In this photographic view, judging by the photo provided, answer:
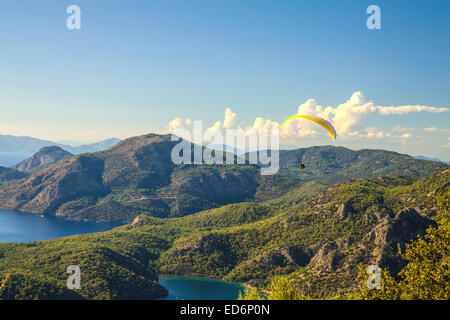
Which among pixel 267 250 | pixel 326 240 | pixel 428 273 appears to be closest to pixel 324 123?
pixel 428 273

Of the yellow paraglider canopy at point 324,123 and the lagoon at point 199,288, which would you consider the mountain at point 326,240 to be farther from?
the yellow paraglider canopy at point 324,123

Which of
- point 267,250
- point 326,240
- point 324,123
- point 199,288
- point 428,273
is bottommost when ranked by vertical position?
point 199,288

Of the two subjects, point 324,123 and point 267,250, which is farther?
point 267,250

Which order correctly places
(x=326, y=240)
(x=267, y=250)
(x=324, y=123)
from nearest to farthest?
(x=324, y=123)
(x=326, y=240)
(x=267, y=250)

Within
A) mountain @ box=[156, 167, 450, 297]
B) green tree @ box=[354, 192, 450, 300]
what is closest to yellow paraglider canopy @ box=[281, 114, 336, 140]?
green tree @ box=[354, 192, 450, 300]

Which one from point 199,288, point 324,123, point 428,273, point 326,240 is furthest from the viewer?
point 326,240

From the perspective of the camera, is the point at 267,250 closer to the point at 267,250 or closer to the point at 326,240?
the point at 267,250

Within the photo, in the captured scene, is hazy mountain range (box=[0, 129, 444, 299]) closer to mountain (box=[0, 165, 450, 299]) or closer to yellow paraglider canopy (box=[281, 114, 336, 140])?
mountain (box=[0, 165, 450, 299])
